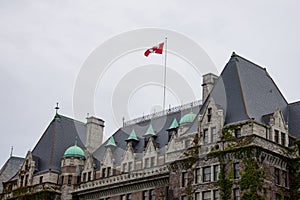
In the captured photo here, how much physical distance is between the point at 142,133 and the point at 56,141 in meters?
13.9

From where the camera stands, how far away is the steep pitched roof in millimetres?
58875

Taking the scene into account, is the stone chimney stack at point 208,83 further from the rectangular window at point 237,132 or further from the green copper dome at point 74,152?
the green copper dome at point 74,152

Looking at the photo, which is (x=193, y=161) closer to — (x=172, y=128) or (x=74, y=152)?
(x=172, y=128)

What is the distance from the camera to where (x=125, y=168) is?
227 ft

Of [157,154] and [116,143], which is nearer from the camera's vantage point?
[157,154]

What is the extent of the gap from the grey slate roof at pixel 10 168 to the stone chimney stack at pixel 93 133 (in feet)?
52.9

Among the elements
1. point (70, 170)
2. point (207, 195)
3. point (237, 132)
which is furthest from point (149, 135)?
point (237, 132)

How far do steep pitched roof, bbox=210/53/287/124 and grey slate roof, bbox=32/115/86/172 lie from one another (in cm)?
2689

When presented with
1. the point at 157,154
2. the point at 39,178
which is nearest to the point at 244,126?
the point at 157,154

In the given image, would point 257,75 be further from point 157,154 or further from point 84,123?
point 84,123

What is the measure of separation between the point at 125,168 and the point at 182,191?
11.8 metres

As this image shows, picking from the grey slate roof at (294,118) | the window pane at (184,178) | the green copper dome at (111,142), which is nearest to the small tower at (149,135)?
the green copper dome at (111,142)

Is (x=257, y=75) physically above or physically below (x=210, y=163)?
above

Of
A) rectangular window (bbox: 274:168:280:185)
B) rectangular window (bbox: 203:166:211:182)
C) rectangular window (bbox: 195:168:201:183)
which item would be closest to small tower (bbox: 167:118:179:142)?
rectangular window (bbox: 195:168:201:183)
